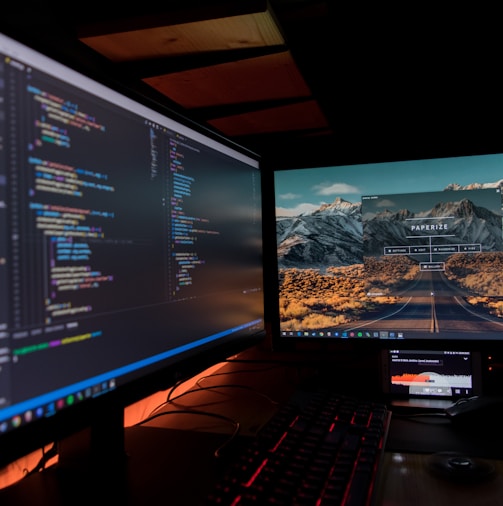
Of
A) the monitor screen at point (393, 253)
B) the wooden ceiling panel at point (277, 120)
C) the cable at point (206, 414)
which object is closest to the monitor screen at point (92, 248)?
the cable at point (206, 414)

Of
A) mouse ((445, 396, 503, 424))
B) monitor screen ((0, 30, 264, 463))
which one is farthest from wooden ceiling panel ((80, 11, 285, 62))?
mouse ((445, 396, 503, 424))

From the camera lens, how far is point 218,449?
687mm

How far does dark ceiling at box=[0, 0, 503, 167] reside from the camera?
0.82 m

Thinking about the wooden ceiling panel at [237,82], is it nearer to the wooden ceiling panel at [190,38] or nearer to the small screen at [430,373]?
the wooden ceiling panel at [190,38]

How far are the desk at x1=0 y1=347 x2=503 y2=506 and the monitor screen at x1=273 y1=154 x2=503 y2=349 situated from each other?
6.3 inches

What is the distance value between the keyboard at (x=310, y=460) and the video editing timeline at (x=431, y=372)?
24 cm

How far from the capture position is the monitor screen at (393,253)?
990 millimetres

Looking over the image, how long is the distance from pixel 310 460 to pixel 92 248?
37cm

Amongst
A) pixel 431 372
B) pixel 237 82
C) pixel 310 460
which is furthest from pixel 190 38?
pixel 431 372

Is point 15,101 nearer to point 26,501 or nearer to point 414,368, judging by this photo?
point 26,501

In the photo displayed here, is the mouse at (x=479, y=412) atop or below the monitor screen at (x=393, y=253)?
below

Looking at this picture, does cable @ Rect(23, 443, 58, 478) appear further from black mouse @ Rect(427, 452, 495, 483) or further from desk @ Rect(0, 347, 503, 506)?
black mouse @ Rect(427, 452, 495, 483)

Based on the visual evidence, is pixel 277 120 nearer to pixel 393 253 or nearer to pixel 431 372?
pixel 393 253

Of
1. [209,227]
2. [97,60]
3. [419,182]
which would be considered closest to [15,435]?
[209,227]
